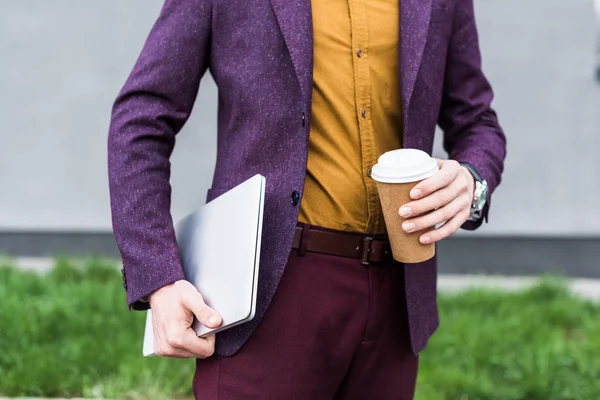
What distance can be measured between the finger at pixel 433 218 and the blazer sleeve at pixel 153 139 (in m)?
0.43

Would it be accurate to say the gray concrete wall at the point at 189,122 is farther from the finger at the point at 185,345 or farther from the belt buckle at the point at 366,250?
the finger at the point at 185,345

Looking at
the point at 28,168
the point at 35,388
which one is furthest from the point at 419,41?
the point at 28,168

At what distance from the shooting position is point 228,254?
4.34 feet

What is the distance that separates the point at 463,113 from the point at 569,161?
166 inches

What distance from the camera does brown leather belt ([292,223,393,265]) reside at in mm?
1444

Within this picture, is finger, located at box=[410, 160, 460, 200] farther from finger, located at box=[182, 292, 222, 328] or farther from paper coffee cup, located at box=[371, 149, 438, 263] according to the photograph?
finger, located at box=[182, 292, 222, 328]

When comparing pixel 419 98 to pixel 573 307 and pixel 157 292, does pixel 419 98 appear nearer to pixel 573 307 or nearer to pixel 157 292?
pixel 157 292

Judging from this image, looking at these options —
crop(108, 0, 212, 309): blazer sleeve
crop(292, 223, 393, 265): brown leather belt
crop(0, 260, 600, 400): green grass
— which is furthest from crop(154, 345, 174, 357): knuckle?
crop(0, 260, 600, 400): green grass

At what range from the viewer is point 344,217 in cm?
148

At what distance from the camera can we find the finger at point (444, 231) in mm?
1285

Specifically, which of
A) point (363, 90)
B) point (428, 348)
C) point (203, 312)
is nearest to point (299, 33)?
point (363, 90)

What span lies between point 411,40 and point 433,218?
419mm

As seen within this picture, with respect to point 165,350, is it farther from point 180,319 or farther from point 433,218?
point 433,218

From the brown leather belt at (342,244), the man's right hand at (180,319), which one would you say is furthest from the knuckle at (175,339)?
the brown leather belt at (342,244)
